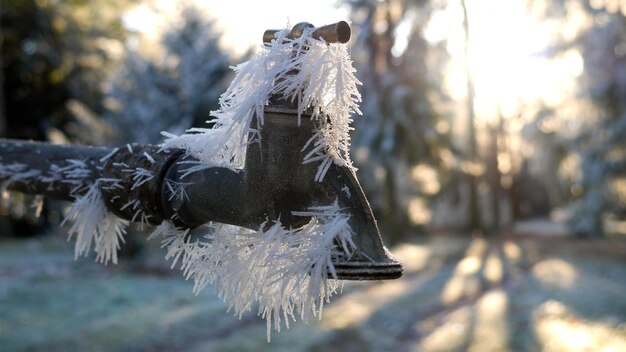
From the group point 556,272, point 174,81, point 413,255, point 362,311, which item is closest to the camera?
point 362,311

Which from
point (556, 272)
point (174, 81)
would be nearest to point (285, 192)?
point (556, 272)

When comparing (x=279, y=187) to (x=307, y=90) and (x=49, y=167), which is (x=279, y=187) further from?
(x=49, y=167)

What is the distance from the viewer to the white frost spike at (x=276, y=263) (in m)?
1.29

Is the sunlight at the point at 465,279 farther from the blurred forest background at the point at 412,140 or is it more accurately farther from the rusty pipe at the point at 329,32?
the rusty pipe at the point at 329,32

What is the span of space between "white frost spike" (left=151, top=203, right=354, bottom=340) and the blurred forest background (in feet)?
19.7

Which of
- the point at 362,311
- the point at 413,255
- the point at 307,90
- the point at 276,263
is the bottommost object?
the point at 362,311

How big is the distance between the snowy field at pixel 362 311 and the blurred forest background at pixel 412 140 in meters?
0.05

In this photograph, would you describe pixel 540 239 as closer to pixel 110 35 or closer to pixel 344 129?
pixel 110 35

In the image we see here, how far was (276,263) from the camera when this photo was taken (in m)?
1.38

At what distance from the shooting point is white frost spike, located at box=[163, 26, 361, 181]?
1.39 meters

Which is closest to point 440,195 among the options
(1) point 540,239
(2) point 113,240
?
(1) point 540,239

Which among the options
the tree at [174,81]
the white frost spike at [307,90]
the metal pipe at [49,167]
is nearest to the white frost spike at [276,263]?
the white frost spike at [307,90]

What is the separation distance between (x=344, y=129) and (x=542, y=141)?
1697cm

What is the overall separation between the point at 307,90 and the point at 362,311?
845 cm
